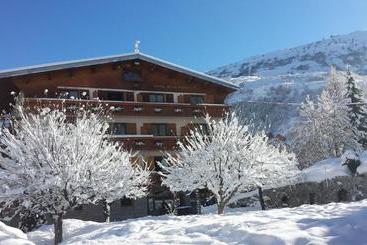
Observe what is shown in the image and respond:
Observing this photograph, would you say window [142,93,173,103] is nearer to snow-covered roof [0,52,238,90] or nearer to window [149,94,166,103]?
window [149,94,166,103]

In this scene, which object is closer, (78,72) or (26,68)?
(26,68)

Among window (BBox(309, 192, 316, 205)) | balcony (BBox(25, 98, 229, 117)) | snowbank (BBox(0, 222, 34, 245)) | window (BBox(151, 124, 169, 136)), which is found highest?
balcony (BBox(25, 98, 229, 117))

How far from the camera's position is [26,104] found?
100 ft

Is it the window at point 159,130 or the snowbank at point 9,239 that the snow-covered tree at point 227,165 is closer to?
the window at point 159,130

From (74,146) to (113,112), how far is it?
13.3 m

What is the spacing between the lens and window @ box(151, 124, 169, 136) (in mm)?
35531

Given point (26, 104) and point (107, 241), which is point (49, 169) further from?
point (26, 104)

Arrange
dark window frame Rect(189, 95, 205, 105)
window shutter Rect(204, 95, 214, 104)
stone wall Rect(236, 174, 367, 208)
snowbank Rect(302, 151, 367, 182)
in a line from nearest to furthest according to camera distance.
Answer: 1. stone wall Rect(236, 174, 367, 208)
2. snowbank Rect(302, 151, 367, 182)
3. dark window frame Rect(189, 95, 205, 105)
4. window shutter Rect(204, 95, 214, 104)

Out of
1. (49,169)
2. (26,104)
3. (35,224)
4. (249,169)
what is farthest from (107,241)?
(26,104)

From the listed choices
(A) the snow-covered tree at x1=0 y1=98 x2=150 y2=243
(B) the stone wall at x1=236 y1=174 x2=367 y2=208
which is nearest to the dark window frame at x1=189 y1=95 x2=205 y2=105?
(B) the stone wall at x1=236 y1=174 x2=367 y2=208

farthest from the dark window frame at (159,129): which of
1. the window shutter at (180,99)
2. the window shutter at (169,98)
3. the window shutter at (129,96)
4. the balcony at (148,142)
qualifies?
the window shutter at (180,99)

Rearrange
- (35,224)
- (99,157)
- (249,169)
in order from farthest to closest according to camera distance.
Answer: (35,224)
(249,169)
(99,157)

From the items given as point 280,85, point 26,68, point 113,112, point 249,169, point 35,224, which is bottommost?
point 35,224

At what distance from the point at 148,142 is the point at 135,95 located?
380 cm
